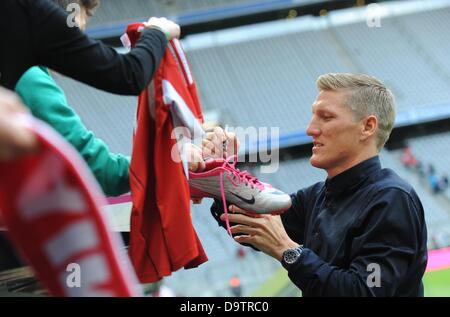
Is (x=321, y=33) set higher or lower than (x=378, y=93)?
lower

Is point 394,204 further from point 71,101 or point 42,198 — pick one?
point 71,101

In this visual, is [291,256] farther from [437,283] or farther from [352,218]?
[437,283]

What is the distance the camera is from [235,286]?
7.78 meters

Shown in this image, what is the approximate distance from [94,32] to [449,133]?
7.07 metres

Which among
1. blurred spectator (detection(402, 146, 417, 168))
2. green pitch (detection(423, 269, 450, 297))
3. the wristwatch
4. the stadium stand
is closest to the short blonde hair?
the wristwatch

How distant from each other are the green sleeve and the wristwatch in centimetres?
43

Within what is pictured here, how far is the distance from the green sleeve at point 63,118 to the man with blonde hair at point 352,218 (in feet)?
1.07

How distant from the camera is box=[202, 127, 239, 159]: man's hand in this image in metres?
1.78

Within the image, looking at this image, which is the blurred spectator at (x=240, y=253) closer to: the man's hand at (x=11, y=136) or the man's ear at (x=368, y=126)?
the man's ear at (x=368, y=126)

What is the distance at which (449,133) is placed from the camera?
12.9 m

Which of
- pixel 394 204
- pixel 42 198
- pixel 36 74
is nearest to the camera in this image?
pixel 42 198

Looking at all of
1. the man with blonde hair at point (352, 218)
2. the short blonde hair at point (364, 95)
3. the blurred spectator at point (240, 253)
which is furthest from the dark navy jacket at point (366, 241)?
the blurred spectator at point (240, 253)

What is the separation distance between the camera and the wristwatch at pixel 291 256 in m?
1.56

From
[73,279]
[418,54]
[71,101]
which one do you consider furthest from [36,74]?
[418,54]
